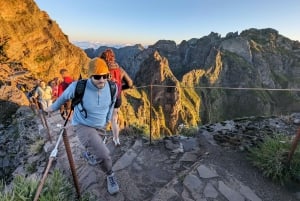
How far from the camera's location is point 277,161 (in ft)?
18.5

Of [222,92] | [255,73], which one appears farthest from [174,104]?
[255,73]

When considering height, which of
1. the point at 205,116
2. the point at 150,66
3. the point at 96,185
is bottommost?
the point at 205,116

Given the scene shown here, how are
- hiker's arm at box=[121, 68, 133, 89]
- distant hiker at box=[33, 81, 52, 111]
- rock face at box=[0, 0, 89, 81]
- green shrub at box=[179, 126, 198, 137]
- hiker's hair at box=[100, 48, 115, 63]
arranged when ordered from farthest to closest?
rock face at box=[0, 0, 89, 81] → distant hiker at box=[33, 81, 52, 111] → green shrub at box=[179, 126, 198, 137] → hiker's arm at box=[121, 68, 133, 89] → hiker's hair at box=[100, 48, 115, 63]

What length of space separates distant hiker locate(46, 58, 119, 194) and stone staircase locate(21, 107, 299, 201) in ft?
2.53

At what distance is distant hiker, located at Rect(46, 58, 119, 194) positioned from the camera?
4.62 meters

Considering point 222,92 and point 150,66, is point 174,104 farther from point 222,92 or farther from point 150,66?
point 222,92

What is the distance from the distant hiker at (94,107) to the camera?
4621mm

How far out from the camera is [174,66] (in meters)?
156

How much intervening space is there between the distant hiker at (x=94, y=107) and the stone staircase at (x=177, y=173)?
0.77 metres

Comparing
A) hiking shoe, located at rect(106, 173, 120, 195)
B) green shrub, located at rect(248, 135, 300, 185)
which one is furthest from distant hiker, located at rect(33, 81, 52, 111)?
green shrub, located at rect(248, 135, 300, 185)

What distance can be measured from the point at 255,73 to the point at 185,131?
12561 cm

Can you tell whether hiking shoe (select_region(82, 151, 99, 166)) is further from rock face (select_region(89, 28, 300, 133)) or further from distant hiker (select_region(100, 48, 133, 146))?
rock face (select_region(89, 28, 300, 133))

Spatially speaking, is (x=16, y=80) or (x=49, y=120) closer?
(x=49, y=120)

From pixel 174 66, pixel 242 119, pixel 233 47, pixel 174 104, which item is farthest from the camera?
pixel 174 66
